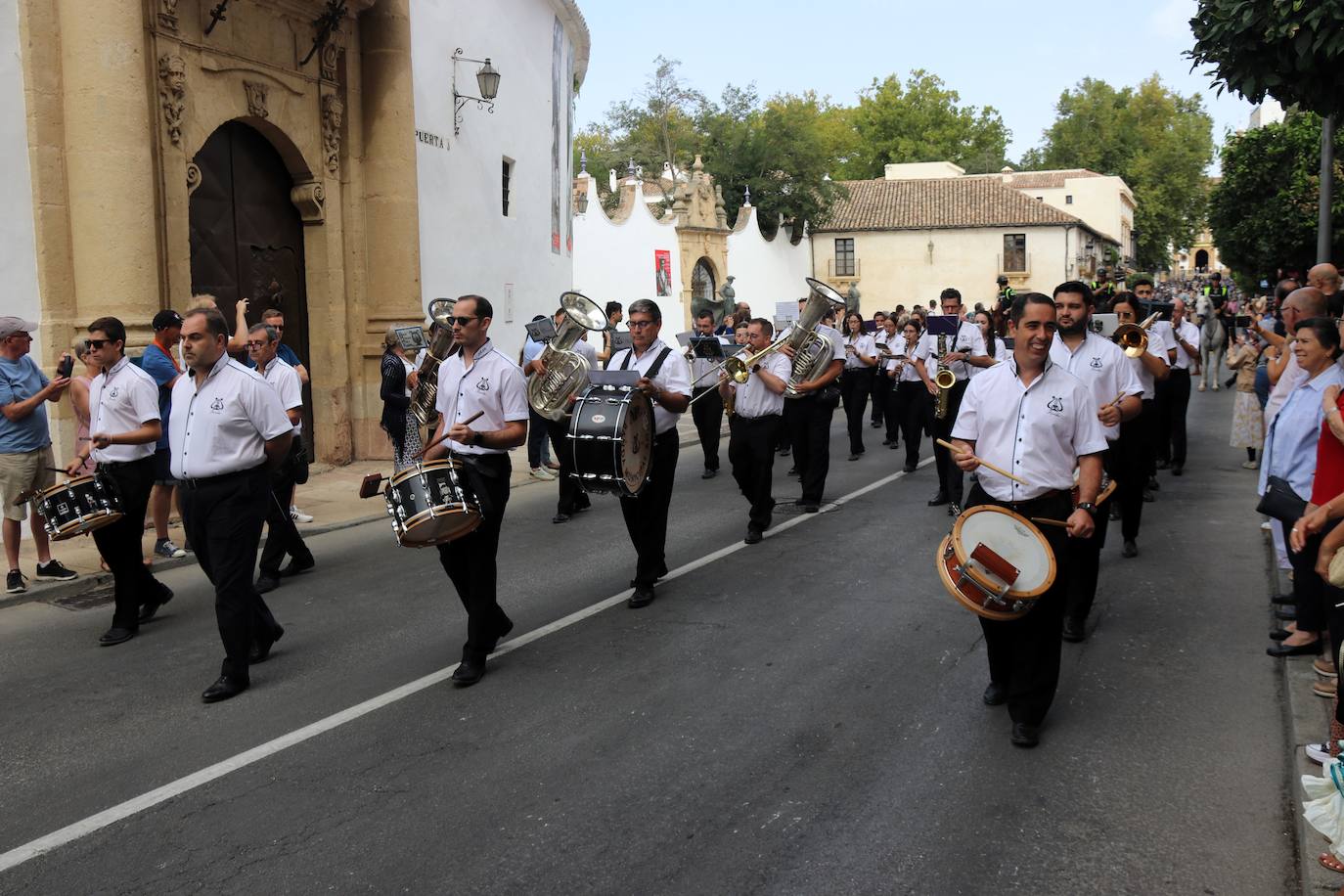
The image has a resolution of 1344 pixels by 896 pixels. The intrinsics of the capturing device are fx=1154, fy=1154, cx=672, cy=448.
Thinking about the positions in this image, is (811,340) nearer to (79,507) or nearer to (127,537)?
(127,537)

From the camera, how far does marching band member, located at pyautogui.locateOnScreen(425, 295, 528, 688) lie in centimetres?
619

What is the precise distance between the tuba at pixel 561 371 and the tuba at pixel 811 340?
2.63 meters

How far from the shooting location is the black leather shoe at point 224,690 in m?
5.99

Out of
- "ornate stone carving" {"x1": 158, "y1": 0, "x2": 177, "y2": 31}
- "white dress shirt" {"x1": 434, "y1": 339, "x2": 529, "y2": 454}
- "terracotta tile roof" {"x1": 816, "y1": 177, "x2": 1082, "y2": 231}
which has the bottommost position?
"white dress shirt" {"x1": 434, "y1": 339, "x2": 529, "y2": 454}

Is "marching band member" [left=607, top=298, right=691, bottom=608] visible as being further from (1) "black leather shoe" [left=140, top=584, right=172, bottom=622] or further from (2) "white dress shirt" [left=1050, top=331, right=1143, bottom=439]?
(1) "black leather shoe" [left=140, top=584, right=172, bottom=622]

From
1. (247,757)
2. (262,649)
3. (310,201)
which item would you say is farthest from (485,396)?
(310,201)

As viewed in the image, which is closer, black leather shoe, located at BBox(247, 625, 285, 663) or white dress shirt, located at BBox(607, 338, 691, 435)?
black leather shoe, located at BBox(247, 625, 285, 663)

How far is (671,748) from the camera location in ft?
16.8

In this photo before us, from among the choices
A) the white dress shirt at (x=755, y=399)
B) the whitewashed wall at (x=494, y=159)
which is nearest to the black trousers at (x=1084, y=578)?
the white dress shirt at (x=755, y=399)

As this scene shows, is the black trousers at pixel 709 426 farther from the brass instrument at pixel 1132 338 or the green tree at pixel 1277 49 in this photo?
the green tree at pixel 1277 49

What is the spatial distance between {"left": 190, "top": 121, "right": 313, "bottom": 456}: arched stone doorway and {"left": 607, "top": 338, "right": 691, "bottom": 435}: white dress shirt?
7.12 m

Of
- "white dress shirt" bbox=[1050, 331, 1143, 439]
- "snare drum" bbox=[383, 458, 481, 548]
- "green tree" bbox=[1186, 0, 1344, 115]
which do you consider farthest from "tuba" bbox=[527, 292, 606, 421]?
"green tree" bbox=[1186, 0, 1344, 115]

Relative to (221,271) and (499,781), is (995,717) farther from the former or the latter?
(221,271)

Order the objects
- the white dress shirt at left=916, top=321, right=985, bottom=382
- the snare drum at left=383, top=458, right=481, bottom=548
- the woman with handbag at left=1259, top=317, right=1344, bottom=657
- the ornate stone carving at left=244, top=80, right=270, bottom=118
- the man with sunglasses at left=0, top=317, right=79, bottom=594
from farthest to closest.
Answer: the ornate stone carving at left=244, top=80, right=270, bottom=118 < the white dress shirt at left=916, top=321, right=985, bottom=382 < the man with sunglasses at left=0, top=317, right=79, bottom=594 < the snare drum at left=383, top=458, right=481, bottom=548 < the woman with handbag at left=1259, top=317, right=1344, bottom=657
